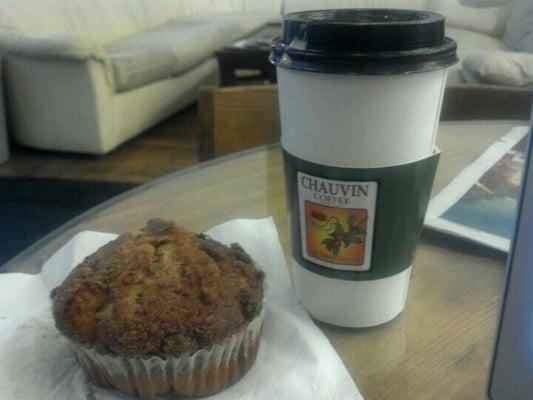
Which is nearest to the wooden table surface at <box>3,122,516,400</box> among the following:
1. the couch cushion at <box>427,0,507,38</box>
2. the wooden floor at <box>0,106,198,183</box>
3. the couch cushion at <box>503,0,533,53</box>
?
the wooden floor at <box>0,106,198,183</box>

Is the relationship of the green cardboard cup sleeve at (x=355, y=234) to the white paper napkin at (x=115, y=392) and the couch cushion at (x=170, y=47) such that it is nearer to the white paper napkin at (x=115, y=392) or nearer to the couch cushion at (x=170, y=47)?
the white paper napkin at (x=115, y=392)

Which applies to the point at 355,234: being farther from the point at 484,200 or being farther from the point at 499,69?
the point at 499,69

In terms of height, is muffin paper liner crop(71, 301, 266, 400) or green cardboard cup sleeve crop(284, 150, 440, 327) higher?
green cardboard cup sleeve crop(284, 150, 440, 327)

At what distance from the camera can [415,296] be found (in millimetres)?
548

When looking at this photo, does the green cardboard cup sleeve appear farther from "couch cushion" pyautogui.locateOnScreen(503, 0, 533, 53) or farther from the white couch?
"couch cushion" pyautogui.locateOnScreen(503, 0, 533, 53)

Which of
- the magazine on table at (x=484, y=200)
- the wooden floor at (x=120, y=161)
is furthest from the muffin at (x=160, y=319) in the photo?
the wooden floor at (x=120, y=161)

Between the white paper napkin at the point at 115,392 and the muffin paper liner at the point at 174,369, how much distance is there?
0.01 m

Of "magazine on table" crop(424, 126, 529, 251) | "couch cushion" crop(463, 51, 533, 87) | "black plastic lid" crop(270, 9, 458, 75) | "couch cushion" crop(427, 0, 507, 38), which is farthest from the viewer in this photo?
"couch cushion" crop(427, 0, 507, 38)

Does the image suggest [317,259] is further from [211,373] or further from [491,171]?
[491,171]

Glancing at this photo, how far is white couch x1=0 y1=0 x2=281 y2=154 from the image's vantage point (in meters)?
2.31

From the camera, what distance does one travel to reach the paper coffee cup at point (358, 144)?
0.39 metres

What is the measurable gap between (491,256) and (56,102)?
2111mm

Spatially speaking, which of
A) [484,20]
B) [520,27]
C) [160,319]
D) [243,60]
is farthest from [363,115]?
[484,20]

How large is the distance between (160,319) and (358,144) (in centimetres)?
18
